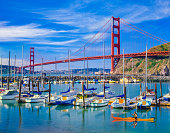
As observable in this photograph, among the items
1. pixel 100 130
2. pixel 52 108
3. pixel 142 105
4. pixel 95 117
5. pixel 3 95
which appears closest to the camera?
pixel 100 130

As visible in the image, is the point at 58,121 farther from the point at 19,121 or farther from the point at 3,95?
the point at 3,95

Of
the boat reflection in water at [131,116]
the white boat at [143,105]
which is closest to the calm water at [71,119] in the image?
the boat reflection in water at [131,116]

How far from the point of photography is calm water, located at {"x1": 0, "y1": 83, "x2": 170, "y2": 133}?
1822 cm

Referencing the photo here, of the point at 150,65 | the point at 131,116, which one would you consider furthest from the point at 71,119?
the point at 150,65

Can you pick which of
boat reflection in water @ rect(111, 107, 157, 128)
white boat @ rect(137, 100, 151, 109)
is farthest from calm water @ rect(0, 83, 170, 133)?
white boat @ rect(137, 100, 151, 109)

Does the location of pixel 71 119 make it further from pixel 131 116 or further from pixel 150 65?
pixel 150 65

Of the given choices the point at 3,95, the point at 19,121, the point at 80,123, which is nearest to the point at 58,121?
the point at 80,123

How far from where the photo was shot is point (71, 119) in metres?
21.8

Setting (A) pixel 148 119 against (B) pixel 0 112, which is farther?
(B) pixel 0 112

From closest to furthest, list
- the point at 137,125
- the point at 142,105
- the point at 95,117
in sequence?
1. the point at 137,125
2. the point at 95,117
3. the point at 142,105

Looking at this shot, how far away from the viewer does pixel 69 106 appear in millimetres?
28109

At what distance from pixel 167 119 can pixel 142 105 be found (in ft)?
13.2

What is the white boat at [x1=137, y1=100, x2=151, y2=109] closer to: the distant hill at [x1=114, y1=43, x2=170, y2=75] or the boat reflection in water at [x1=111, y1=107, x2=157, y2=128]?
the boat reflection in water at [x1=111, y1=107, x2=157, y2=128]

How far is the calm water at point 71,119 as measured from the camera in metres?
18.2
